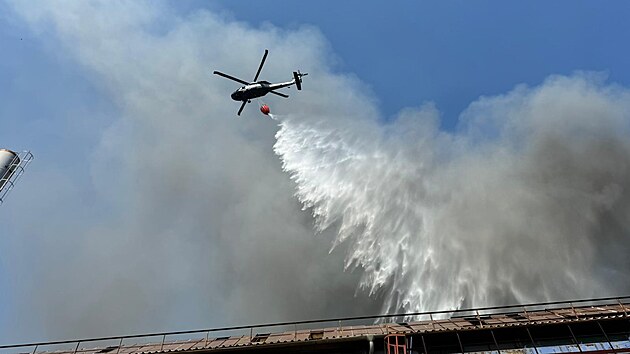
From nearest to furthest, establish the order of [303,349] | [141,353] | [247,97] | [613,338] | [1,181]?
[613,338] < [303,349] < [141,353] < [1,181] < [247,97]

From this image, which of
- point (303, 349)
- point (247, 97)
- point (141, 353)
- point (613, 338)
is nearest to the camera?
point (613, 338)

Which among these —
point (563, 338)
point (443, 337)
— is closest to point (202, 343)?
point (443, 337)

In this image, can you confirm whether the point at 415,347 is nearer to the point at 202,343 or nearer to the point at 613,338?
the point at 613,338

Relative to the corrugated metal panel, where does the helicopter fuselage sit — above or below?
above

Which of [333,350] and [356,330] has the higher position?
[356,330]

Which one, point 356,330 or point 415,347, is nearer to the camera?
point 415,347

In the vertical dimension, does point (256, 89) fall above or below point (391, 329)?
above

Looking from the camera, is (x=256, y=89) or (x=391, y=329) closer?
(x=391, y=329)

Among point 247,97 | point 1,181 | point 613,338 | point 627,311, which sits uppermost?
point 247,97

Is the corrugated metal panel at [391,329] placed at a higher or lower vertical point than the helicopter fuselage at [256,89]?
lower

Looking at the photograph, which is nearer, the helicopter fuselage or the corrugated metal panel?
the corrugated metal panel

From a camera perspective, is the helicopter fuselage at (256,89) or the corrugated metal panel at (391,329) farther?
the helicopter fuselage at (256,89)
